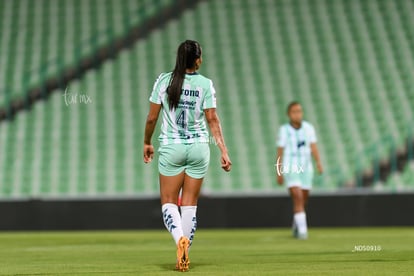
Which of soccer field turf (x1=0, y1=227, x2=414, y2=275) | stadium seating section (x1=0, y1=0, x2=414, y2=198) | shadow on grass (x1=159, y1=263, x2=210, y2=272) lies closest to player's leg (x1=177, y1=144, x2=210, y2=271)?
shadow on grass (x1=159, y1=263, x2=210, y2=272)

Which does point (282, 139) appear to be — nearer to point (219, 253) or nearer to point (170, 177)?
point (219, 253)

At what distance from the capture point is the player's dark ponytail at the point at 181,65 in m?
9.01

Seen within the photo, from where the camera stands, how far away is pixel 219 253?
11.7 m

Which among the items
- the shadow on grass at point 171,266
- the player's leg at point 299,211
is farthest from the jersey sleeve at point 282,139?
the shadow on grass at point 171,266

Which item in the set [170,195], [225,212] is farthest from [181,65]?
[225,212]

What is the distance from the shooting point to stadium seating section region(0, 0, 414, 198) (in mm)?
21688

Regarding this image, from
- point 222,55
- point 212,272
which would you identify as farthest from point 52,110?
point 212,272

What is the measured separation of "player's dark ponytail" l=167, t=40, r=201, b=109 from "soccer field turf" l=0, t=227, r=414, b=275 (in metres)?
1.47

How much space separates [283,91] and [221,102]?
58.0 inches

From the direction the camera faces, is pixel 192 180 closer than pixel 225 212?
Yes

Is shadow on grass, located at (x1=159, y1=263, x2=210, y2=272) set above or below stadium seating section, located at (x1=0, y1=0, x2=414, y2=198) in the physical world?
below

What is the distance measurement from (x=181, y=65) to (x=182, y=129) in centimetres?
55

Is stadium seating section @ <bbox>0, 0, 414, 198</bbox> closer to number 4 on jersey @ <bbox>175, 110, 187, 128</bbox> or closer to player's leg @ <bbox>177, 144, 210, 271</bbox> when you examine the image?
player's leg @ <bbox>177, 144, 210, 271</bbox>

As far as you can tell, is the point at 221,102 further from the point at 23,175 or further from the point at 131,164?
the point at 23,175
